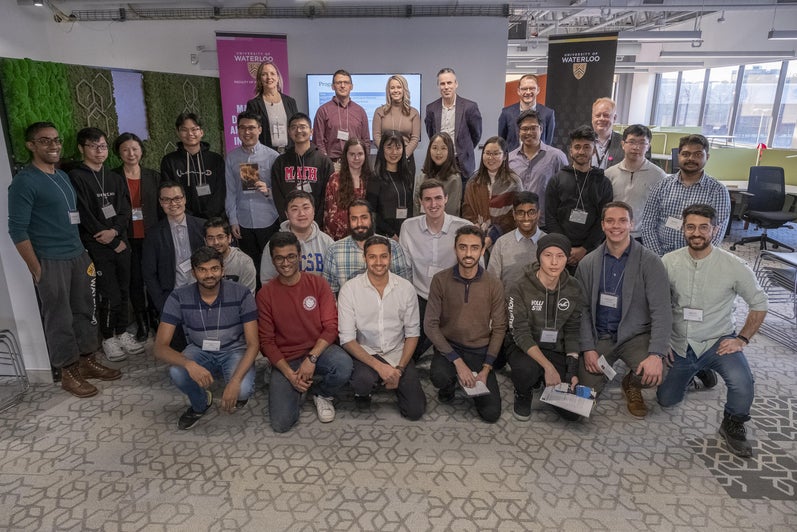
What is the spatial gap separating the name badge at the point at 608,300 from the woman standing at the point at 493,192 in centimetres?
92

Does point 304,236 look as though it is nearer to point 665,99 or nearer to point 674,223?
point 674,223

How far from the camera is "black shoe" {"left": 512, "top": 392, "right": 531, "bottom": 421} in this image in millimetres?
3071

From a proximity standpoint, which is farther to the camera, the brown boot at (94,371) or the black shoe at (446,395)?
the brown boot at (94,371)

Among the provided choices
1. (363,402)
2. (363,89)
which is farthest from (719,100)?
(363,402)

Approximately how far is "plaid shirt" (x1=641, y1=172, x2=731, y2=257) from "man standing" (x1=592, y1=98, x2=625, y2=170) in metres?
0.89

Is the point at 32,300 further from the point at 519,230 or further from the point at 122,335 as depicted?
the point at 519,230

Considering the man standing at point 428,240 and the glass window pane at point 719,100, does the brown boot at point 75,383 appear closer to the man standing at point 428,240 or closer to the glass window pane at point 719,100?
the man standing at point 428,240

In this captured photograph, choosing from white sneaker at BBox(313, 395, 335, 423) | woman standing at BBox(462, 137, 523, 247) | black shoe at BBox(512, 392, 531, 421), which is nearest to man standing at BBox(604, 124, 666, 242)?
woman standing at BBox(462, 137, 523, 247)

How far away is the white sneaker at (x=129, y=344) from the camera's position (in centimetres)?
400

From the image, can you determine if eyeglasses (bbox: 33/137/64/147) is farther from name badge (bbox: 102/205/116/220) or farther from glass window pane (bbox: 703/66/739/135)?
glass window pane (bbox: 703/66/739/135)

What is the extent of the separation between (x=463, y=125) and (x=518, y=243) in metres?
1.77

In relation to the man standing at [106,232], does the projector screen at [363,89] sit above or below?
above

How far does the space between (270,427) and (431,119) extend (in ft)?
10.5

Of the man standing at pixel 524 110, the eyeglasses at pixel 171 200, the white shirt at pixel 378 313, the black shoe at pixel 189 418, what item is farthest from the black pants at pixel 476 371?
the man standing at pixel 524 110
